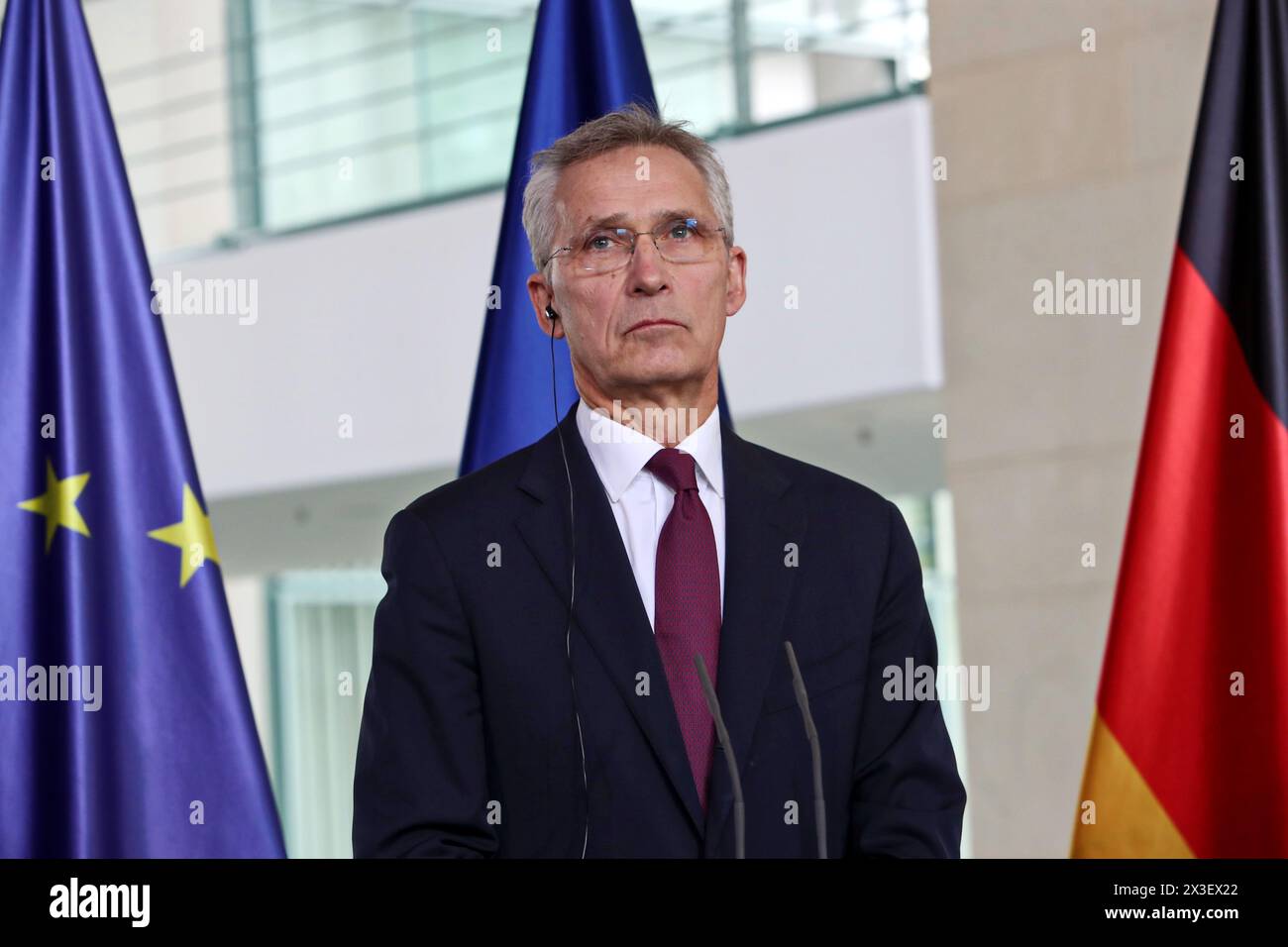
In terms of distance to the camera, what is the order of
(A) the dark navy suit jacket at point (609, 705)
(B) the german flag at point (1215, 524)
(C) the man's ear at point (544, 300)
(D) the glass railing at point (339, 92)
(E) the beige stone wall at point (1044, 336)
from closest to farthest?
(A) the dark navy suit jacket at point (609, 705) → (C) the man's ear at point (544, 300) → (B) the german flag at point (1215, 524) → (E) the beige stone wall at point (1044, 336) → (D) the glass railing at point (339, 92)

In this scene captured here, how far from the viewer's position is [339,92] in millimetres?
8547

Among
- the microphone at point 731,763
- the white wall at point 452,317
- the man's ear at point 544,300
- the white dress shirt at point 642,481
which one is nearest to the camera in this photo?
the microphone at point 731,763

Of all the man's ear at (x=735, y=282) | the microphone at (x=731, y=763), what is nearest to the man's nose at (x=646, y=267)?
the man's ear at (x=735, y=282)

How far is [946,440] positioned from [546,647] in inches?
122

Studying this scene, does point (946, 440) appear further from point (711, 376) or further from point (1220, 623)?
point (711, 376)

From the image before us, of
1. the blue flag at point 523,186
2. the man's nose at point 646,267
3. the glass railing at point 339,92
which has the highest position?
the glass railing at point 339,92

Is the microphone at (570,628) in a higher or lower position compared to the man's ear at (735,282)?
lower

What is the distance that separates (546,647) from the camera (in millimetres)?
1905

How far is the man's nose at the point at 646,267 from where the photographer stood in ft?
6.71

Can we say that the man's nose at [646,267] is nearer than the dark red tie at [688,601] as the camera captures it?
No

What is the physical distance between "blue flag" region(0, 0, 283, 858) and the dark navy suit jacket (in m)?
1.47

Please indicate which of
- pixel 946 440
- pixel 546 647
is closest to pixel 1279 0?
pixel 946 440

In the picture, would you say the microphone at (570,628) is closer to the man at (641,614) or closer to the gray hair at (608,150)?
the man at (641,614)

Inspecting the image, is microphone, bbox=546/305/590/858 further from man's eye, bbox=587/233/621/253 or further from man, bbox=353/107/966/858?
man's eye, bbox=587/233/621/253
